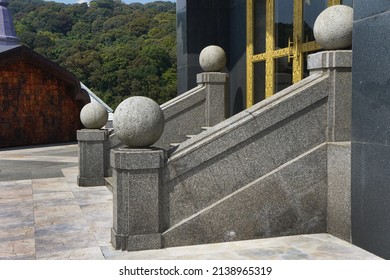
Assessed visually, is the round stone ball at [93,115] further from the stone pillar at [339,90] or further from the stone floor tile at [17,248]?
the stone pillar at [339,90]

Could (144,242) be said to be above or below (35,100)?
below

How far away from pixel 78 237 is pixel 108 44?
53.4m

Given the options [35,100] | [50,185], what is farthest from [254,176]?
[35,100]

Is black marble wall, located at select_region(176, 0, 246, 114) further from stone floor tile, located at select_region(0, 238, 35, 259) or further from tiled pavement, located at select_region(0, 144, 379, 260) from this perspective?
stone floor tile, located at select_region(0, 238, 35, 259)

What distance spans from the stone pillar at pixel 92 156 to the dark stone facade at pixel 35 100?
11412 millimetres

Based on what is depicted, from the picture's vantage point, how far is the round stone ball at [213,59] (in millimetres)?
10782

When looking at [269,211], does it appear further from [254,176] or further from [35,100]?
[35,100]

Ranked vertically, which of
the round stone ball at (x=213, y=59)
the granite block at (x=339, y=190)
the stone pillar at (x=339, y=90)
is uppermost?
the round stone ball at (x=213, y=59)

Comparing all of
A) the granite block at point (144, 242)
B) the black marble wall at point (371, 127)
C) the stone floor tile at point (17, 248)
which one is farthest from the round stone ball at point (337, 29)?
the stone floor tile at point (17, 248)

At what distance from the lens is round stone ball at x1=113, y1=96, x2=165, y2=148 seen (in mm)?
5844

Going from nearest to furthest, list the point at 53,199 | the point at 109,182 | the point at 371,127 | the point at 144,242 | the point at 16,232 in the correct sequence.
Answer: the point at 371,127 < the point at 144,242 < the point at 16,232 < the point at 53,199 < the point at 109,182

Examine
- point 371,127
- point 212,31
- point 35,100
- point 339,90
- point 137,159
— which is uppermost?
point 212,31

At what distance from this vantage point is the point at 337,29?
6.45 metres
